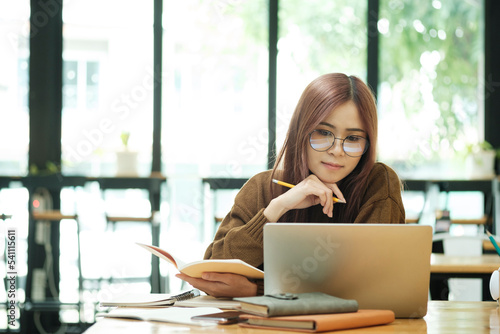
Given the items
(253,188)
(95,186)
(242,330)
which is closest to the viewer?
(242,330)

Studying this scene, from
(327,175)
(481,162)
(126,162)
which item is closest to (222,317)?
(327,175)

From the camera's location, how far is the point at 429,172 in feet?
17.6

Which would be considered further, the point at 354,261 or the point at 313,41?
the point at 313,41

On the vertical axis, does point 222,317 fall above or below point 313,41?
below

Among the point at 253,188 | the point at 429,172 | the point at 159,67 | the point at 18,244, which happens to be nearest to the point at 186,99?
the point at 159,67

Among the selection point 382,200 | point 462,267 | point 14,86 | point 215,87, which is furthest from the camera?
point 215,87

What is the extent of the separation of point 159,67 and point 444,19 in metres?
2.56

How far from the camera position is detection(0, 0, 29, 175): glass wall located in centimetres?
514

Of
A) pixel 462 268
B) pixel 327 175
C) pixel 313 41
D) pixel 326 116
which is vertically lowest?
pixel 462 268

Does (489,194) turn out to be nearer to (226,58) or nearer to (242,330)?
(226,58)

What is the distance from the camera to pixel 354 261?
1173 mm

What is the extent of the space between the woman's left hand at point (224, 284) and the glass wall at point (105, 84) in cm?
395

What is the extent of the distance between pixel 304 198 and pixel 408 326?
1.62 feet

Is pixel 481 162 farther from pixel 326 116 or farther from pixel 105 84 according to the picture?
pixel 326 116
